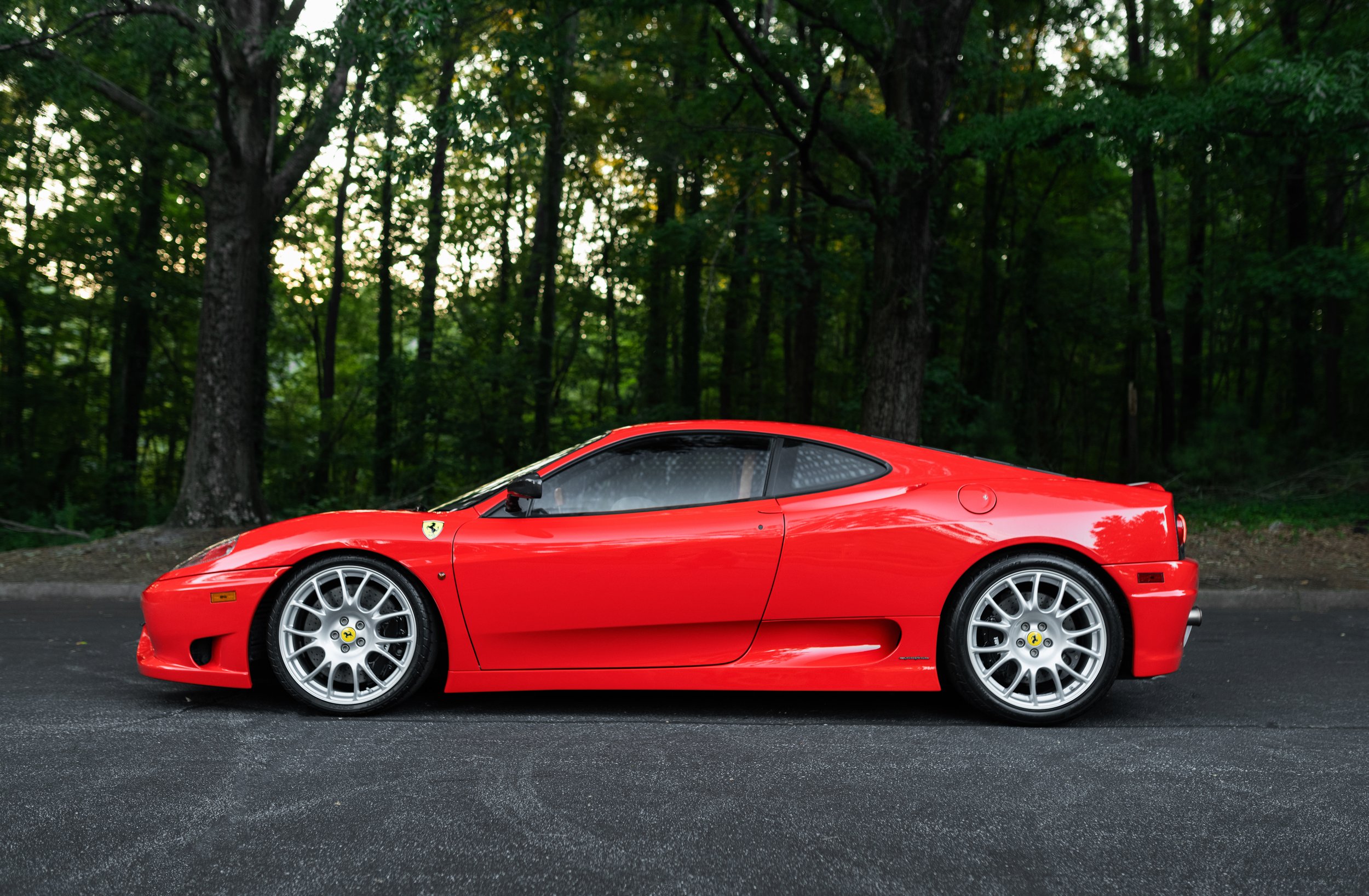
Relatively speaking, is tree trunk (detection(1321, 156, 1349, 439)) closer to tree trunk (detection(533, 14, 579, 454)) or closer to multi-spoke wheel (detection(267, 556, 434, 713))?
tree trunk (detection(533, 14, 579, 454))

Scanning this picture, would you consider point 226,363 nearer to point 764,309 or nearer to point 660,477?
point 660,477

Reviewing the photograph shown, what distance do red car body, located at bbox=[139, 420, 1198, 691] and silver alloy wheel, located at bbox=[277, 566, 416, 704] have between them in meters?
0.12

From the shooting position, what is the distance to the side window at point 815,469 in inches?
173

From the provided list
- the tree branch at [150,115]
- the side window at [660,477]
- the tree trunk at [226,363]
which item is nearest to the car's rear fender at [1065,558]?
the side window at [660,477]

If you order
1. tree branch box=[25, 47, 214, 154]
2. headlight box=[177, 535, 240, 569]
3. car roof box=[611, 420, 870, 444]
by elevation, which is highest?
tree branch box=[25, 47, 214, 154]

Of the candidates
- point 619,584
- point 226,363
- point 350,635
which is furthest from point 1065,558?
point 226,363

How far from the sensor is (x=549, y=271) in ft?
67.7

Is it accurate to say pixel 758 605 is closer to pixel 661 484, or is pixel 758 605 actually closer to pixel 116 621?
pixel 661 484

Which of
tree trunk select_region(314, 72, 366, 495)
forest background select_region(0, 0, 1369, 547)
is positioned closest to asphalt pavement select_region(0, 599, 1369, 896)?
forest background select_region(0, 0, 1369, 547)

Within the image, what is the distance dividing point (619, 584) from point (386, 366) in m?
15.5

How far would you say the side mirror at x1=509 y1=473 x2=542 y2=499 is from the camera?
13.9 feet

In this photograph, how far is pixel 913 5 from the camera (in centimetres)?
1071

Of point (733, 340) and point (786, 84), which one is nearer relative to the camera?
point (786, 84)

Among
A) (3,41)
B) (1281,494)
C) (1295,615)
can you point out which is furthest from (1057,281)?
(3,41)
